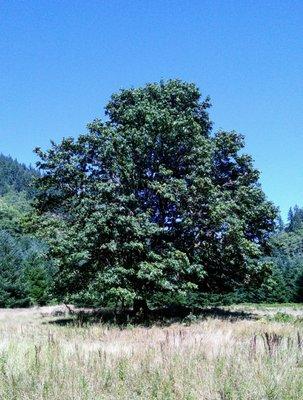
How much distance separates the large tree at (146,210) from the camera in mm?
19125

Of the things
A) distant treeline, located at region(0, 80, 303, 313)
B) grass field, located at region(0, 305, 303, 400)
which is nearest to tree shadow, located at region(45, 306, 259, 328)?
distant treeline, located at region(0, 80, 303, 313)

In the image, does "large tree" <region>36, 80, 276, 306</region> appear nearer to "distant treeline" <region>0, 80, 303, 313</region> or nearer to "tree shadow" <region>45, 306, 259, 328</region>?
"distant treeline" <region>0, 80, 303, 313</region>

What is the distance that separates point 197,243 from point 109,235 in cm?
475

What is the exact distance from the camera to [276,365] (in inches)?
261

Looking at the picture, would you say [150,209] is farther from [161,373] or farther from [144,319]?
[161,373]

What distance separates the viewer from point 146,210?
20.9m

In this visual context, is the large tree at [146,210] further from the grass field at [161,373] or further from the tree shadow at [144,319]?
the grass field at [161,373]

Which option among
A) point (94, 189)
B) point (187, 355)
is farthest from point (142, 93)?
point (187, 355)

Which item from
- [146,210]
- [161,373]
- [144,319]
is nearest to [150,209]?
[146,210]

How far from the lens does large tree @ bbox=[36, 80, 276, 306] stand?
19.1 metres

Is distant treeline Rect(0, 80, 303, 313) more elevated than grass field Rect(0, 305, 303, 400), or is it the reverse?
distant treeline Rect(0, 80, 303, 313)

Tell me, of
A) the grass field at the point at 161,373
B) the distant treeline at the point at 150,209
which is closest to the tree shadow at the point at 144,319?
the distant treeline at the point at 150,209

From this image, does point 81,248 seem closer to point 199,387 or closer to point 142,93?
point 142,93

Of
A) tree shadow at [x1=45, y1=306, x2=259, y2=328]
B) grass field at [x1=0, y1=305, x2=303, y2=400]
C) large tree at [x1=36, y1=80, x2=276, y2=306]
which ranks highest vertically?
large tree at [x1=36, y1=80, x2=276, y2=306]
